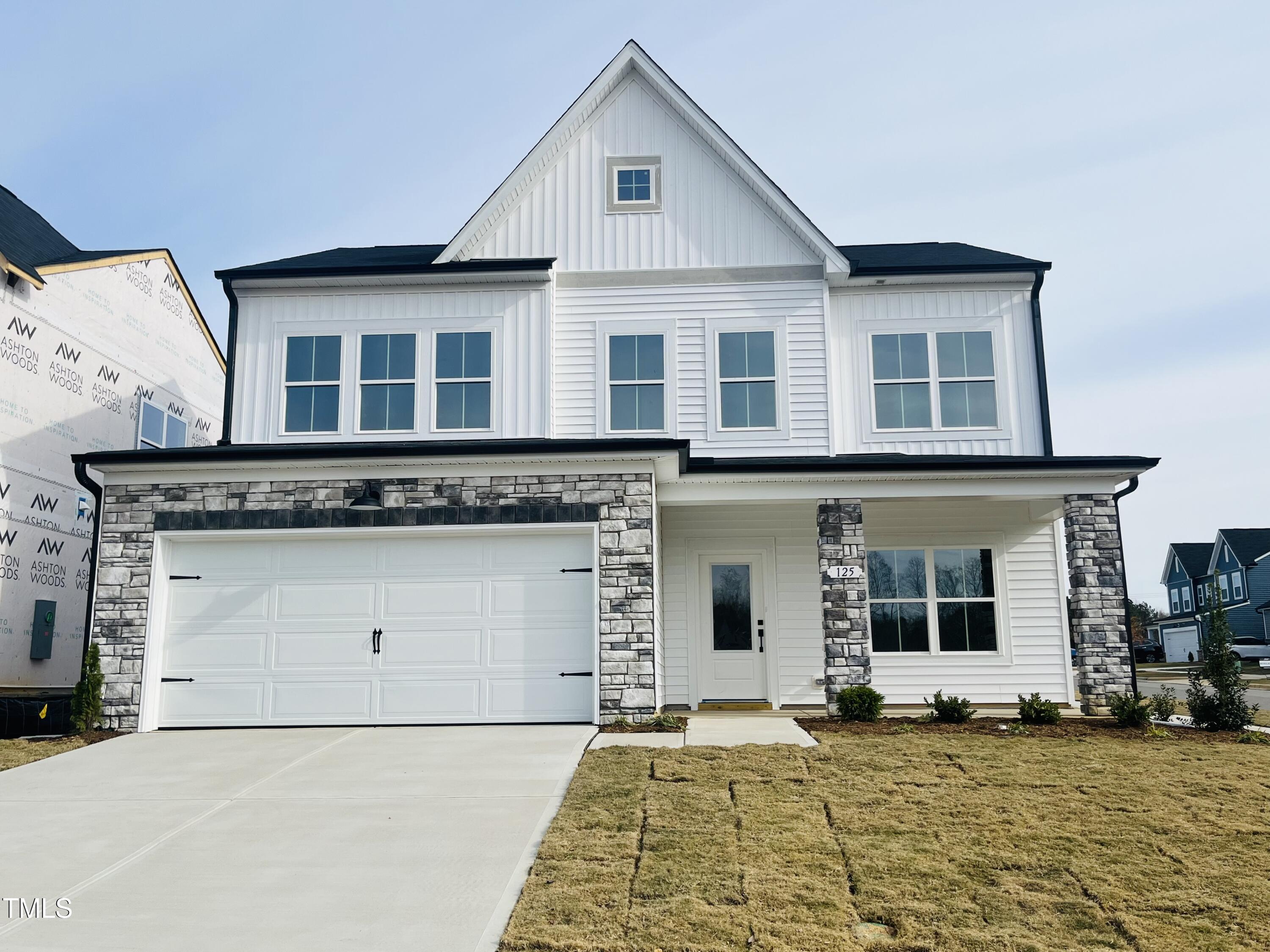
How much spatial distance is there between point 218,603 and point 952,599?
10010 millimetres

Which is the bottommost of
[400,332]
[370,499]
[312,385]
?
[370,499]

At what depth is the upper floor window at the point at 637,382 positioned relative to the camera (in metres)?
13.9

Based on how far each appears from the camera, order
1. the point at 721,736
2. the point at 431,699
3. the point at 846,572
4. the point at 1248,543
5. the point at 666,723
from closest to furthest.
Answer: the point at 721,736
the point at 666,723
the point at 431,699
the point at 846,572
the point at 1248,543

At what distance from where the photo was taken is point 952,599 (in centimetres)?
1440

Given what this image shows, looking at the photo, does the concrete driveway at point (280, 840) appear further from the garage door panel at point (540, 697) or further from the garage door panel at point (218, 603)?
the garage door panel at point (218, 603)

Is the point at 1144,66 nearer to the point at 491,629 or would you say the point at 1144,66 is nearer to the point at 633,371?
the point at 633,371

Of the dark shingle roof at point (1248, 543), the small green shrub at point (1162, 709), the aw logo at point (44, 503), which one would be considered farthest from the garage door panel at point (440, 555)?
the dark shingle roof at point (1248, 543)

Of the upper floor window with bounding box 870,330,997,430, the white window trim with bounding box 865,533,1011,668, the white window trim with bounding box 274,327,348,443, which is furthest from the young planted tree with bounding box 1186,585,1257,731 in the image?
the white window trim with bounding box 274,327,348,443

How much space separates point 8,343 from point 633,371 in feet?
31.1

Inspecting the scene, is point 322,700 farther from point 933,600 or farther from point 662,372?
point 933,600

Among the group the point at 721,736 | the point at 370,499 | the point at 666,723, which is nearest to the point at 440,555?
the point at 370,499

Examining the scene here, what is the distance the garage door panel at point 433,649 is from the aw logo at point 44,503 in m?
7.88

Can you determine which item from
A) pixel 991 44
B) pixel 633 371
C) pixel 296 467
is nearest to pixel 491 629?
pixel 296 467

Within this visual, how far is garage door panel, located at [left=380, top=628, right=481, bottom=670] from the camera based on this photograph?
36.4ft
